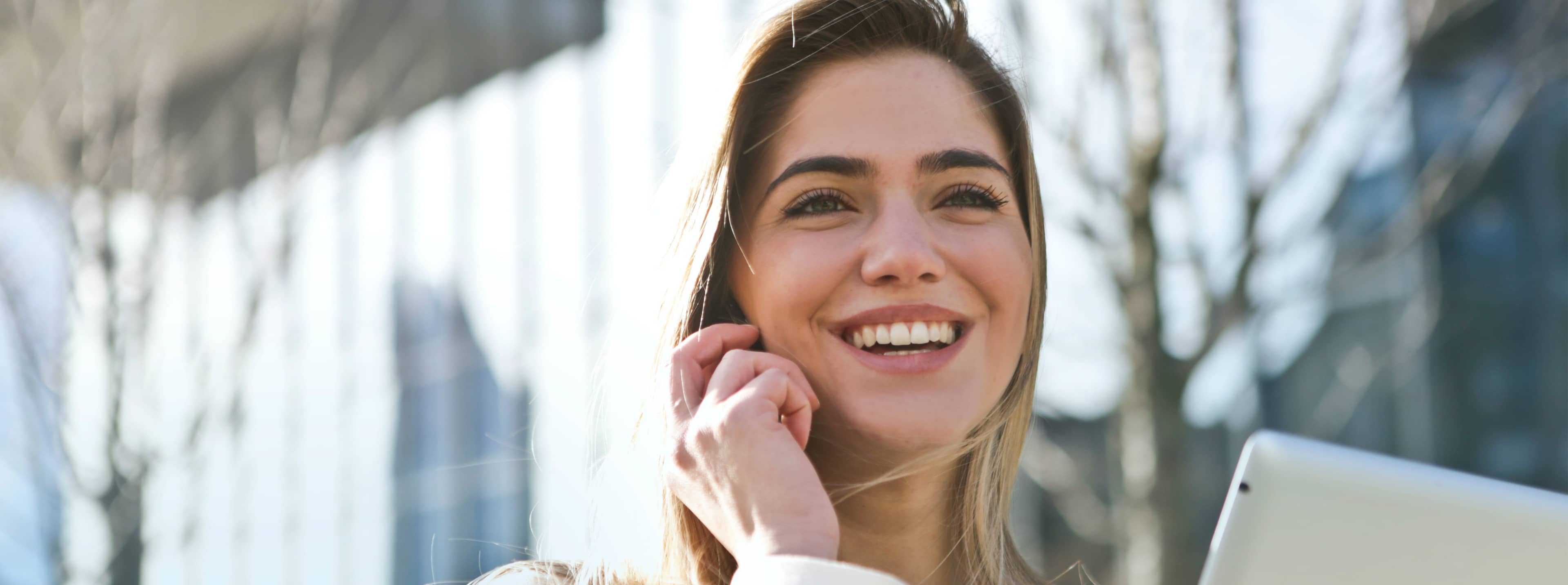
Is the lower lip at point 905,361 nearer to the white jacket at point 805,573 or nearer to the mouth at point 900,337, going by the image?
the mouth at point 900,337

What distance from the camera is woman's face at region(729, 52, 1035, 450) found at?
1.88 m

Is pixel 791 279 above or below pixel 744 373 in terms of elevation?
above

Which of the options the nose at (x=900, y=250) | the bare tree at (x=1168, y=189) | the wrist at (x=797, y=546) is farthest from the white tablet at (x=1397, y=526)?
the bare tree at (x=1168, y=189)

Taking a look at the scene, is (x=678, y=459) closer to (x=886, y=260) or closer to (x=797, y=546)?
(x=797, y=546)

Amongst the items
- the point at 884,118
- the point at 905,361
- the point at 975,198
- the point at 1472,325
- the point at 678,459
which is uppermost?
the point at 884,118

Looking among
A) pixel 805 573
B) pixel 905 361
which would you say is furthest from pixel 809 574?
pixel 905 361

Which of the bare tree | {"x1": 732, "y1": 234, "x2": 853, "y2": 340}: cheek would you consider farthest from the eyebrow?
the bare tree

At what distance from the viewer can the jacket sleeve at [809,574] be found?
4.94ft

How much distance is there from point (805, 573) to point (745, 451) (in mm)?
251

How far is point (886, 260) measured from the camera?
183cm

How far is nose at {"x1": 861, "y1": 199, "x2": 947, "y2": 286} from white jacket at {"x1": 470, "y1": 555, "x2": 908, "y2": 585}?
0.49 m

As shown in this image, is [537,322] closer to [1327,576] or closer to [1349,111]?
[1349,111]

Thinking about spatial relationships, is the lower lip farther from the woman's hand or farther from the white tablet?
the white tablet

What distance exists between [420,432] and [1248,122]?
22.6 feet
